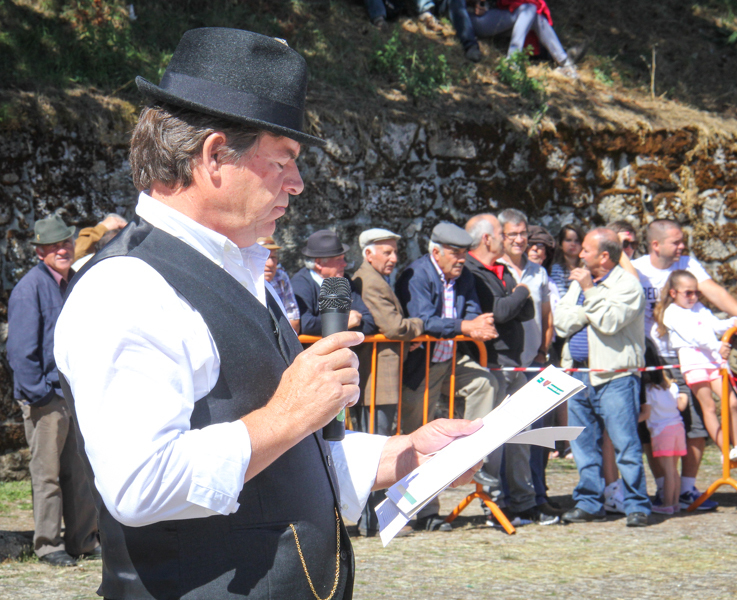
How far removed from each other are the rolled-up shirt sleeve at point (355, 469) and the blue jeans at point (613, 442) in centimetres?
409

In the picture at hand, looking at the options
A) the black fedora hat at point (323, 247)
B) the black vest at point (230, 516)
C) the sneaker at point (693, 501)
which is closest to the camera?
the black vest at point (230, 516)

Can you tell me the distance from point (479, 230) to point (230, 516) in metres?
4.84

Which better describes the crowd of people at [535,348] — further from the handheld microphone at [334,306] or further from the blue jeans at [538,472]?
the handheld microphone at [334,306]

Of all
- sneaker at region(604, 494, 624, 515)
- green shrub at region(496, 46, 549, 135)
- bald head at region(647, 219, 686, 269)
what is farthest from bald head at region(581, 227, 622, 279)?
green shrub at region(496, 46, 549, 135)

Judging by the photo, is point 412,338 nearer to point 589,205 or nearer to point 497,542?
point 497,542

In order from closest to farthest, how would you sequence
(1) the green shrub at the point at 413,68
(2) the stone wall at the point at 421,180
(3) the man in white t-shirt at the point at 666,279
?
(3) the man in white t-shirt at the point at 666,279 → (2) the stone wall at the point at 421,180 → (1) the green shrub at the point at 413,68

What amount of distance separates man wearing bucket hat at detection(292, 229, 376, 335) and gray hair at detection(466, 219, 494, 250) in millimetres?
1077

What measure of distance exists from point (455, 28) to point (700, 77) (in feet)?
11.0

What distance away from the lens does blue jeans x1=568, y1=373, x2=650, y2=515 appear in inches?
220

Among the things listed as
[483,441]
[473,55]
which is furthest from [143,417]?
[473,55]

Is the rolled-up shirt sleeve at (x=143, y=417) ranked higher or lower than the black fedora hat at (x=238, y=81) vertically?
lower

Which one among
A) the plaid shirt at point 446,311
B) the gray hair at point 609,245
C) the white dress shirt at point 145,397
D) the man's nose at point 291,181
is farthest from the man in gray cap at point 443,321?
the white dress shirt at point 145,397

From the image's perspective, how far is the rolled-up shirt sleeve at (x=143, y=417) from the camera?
1257 mm

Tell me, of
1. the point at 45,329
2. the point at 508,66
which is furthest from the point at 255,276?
the point at 508,66
